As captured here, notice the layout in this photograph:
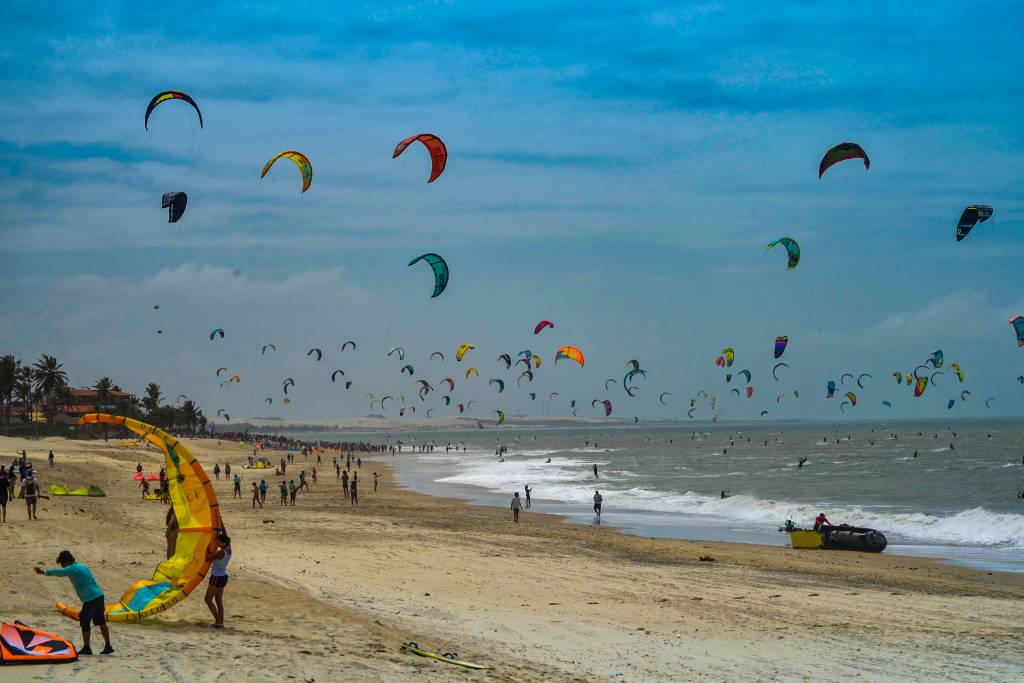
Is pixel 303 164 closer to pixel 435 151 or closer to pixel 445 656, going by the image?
pixel 435 151

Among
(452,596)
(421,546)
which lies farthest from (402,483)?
(452,596)

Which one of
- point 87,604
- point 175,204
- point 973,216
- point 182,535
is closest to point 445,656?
point 182,535

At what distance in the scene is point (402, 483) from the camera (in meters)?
41.3

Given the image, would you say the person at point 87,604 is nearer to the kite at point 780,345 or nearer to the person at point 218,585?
the person at point 218,585

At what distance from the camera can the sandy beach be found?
23.4 feet

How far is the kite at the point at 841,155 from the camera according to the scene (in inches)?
843

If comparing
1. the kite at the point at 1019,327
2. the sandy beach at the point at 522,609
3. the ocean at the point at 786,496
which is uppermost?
the kite at the point at 1019,327

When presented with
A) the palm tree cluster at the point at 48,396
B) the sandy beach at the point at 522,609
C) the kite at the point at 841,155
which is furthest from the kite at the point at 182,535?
the palm tree cluster at the point at 48,396

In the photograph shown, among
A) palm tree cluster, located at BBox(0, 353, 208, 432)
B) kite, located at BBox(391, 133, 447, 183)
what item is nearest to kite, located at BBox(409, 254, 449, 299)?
kite, located at BBox(391, 133, 447, 183)

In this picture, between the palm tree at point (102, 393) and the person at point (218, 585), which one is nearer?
the person at point (218, 585)

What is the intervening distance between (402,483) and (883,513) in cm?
2232

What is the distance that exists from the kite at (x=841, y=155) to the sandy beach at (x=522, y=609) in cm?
924

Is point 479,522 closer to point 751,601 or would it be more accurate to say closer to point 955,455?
point 751,601

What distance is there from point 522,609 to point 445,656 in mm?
3158
